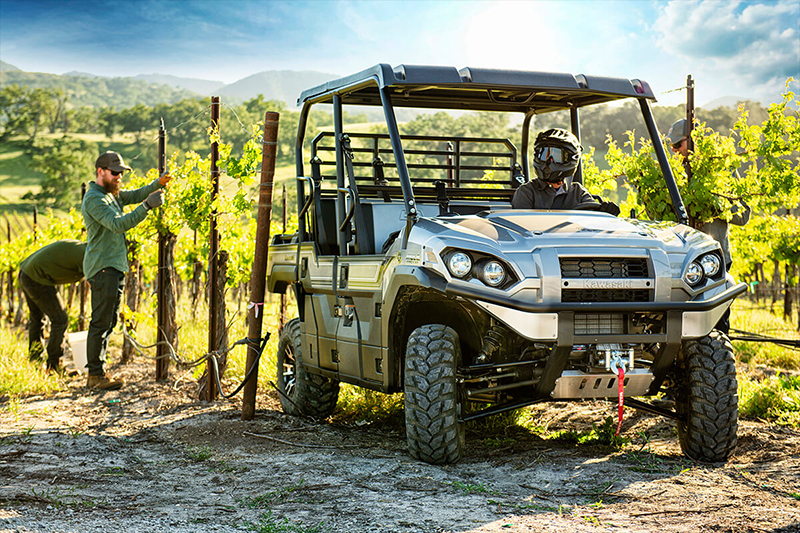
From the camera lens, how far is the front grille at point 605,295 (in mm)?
4941

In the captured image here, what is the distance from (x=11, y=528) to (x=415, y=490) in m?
2.08

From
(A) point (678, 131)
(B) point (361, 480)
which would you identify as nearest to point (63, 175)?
(A) point (678, 131)

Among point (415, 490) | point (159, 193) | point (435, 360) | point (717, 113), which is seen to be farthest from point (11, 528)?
point (717, 113)

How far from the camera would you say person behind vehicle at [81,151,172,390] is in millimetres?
8719

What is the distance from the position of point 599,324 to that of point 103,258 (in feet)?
18.7

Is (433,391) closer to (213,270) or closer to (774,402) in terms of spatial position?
(774,402)

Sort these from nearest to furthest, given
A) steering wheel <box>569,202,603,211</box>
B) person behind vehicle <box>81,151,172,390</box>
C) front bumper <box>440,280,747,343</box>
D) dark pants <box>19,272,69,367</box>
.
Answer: front bumper <box>440,280,747,343</box>, steering wheel <box>569,202,603,211</box>, person behind vehicle <box>81,151,172,390</box>, dark pants <box>19,272,69,367</box>

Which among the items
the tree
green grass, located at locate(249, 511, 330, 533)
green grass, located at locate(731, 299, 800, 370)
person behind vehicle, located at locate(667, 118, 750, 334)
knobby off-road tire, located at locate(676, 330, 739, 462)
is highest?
the tree

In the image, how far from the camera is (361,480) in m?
5.17

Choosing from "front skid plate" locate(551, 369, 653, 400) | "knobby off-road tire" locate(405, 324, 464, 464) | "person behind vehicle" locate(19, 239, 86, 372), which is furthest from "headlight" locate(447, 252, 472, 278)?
"person behind vehicle" locate(19, 239, 86, 372)

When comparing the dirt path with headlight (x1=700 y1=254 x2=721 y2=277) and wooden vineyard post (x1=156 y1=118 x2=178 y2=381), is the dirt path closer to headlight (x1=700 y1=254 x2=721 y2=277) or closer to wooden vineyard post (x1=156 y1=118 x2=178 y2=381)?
headlight (x1=700 y1=254 x2=721 y2=277)

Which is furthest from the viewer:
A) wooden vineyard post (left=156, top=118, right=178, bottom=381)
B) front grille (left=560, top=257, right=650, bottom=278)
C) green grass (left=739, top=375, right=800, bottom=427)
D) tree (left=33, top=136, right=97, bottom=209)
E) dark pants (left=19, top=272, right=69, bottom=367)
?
tree (left=33, top=136, right=97, bottom=209)

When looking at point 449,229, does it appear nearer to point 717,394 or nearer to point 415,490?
point 415,490

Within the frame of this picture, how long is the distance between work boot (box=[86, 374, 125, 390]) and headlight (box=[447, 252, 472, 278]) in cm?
537
